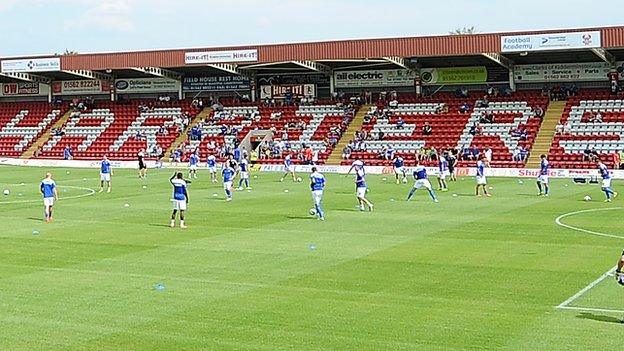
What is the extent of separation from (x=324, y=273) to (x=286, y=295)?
2.60m

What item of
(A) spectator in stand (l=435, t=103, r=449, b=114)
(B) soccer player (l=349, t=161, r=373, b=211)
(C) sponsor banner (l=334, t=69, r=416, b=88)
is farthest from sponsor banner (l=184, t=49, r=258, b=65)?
(B) soccer player (l=349, t=161, r=373, b=211)

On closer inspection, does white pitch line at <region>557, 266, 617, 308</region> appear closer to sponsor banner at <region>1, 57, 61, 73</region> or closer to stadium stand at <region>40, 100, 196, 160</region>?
stadium stand at <region>40, 100, 196, 160</region>

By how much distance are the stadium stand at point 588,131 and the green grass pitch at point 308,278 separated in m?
20.0

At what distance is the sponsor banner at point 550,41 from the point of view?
187 feet

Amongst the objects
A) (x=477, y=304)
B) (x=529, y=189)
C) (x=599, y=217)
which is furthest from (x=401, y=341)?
(x=529, y=189)

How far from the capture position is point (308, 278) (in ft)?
→ 65.5

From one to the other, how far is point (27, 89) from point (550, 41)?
49.3 meters

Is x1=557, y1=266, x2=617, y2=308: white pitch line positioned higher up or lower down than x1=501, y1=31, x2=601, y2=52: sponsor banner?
lower down

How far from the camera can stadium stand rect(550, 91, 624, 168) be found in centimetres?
5600

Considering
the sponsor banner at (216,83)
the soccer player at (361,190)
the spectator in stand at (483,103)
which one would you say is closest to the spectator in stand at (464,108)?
the spectator in stand at (483,103)

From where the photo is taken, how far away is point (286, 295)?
1809 cm

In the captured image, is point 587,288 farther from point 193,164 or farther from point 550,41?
point 550,41

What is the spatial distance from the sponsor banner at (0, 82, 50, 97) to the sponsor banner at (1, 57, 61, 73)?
7959mm

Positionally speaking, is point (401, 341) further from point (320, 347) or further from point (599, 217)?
point (599, 217)
